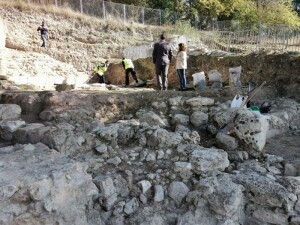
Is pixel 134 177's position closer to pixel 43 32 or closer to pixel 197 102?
pixel 197 102

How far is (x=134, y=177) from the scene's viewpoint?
12.2ft

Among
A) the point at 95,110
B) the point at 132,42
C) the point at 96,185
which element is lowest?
the point at 96,185

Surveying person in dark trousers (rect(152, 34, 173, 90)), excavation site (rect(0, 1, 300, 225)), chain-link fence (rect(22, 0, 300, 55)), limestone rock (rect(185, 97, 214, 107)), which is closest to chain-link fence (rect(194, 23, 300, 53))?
chain-link fence (rect(22, 0, 300, 55))

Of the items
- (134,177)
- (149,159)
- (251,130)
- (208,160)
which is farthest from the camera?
(251,130)

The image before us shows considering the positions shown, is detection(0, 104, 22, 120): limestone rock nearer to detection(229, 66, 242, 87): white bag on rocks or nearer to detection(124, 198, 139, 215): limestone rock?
detection(124, 198, 139, 215): limestone rock

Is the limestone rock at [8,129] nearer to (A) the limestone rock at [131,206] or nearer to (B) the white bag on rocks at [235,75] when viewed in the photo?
(A) the limestone rock at [131,206]

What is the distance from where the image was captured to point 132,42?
1820 centimetres

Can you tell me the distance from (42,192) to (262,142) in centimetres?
321

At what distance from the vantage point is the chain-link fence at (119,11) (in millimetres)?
18750

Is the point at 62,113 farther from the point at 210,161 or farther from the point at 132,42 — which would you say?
the point at 132,42

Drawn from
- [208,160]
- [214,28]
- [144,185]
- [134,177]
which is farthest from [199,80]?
[214,28]

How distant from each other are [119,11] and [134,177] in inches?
707

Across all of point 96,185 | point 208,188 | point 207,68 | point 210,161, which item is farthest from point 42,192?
point 207,68

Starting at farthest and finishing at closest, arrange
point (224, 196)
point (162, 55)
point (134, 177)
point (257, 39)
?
point (257, 39)
point (162, 55)
point (134, 177)
point (224, 196)
